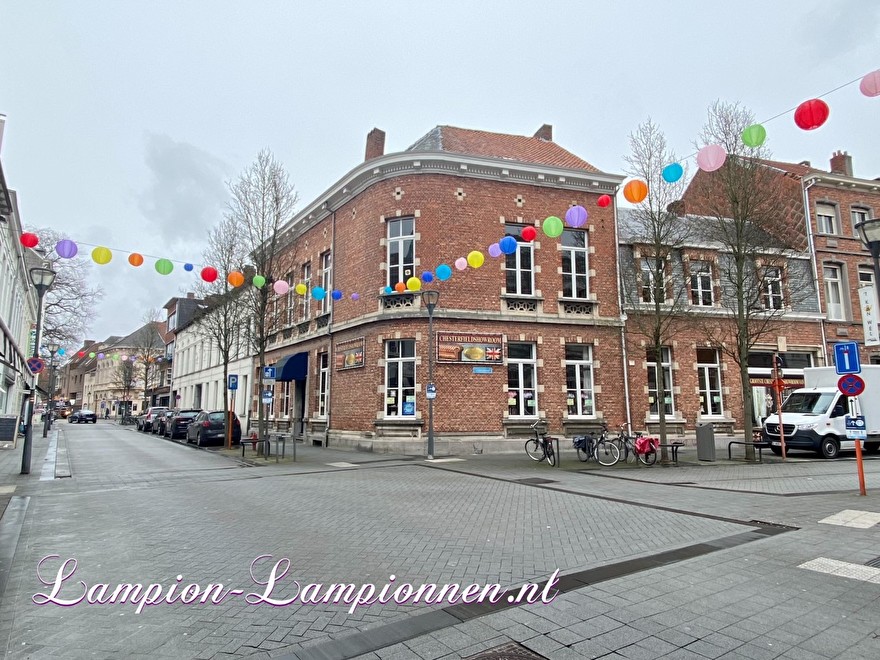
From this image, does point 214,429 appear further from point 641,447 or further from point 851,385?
point 851,385

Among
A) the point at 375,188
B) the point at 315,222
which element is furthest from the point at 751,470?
the point at 315,222

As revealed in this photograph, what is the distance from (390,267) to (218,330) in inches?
339

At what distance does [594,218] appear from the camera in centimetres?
2150

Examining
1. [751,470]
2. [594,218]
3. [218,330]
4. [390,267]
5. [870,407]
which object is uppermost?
[594,218]

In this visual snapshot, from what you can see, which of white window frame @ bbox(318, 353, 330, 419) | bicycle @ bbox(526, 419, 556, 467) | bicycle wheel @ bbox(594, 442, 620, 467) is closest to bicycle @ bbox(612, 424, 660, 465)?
bicycle wheel @ bbox(594, 442, 620, 467)

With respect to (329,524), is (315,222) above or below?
above

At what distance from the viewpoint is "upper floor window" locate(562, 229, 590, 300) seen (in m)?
20.9

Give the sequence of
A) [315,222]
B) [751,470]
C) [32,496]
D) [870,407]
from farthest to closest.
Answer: [315,222] < [870,407] < [751,470] < [32,496]

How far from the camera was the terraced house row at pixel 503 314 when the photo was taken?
18844mm

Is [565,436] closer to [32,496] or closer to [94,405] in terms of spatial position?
[32,496]

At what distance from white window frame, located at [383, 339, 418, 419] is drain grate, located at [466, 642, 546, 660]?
1522cm

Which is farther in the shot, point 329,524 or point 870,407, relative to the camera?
point 870,407

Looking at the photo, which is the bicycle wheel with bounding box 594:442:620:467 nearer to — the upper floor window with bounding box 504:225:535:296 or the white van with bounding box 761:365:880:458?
the upper floor window with bounding box 504:225:535:296

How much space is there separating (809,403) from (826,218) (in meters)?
12.2
